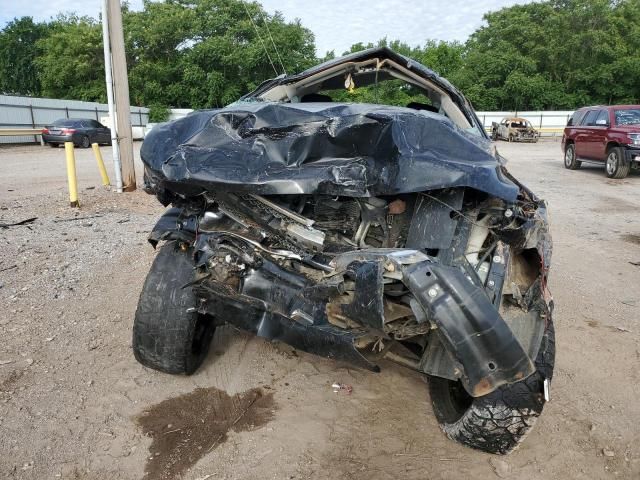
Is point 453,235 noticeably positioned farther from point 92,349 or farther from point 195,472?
point 92,349

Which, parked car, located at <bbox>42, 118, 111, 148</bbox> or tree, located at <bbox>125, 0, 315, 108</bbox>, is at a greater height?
tree, located at <bbox>125, 0, 315, 108</bbox>

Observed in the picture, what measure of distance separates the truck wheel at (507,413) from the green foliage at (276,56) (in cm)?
2583

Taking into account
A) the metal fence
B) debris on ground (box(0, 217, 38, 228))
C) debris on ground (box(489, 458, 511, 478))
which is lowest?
debris on ground (box(489, 458, 511, 478))

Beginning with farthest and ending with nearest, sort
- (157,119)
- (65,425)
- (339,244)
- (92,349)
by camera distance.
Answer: (157,119) → (92,349) → (65,425) → (339,244)

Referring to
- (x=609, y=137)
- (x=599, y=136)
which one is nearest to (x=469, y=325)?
(x=609, y=137)

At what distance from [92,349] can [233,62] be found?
95.3 feet

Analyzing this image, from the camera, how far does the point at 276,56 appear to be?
29.1 metres

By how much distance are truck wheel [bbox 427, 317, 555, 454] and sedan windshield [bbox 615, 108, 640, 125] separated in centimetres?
1218

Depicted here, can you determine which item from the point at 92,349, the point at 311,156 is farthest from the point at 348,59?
the point at 92,349

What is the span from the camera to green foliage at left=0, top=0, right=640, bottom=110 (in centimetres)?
3069

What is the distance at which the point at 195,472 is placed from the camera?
8.00 ft

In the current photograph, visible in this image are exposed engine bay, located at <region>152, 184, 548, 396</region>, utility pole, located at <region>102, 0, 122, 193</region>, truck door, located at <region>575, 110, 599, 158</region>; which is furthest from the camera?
truck door, located at <region>575, 110, 599, 158</region>

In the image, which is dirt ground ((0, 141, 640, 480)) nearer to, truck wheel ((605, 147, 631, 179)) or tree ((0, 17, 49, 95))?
truck wheel ((605, 147, 631, 179))

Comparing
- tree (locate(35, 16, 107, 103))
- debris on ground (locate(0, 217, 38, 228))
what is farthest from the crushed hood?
tree (locate(35, 16, 107, 103))
